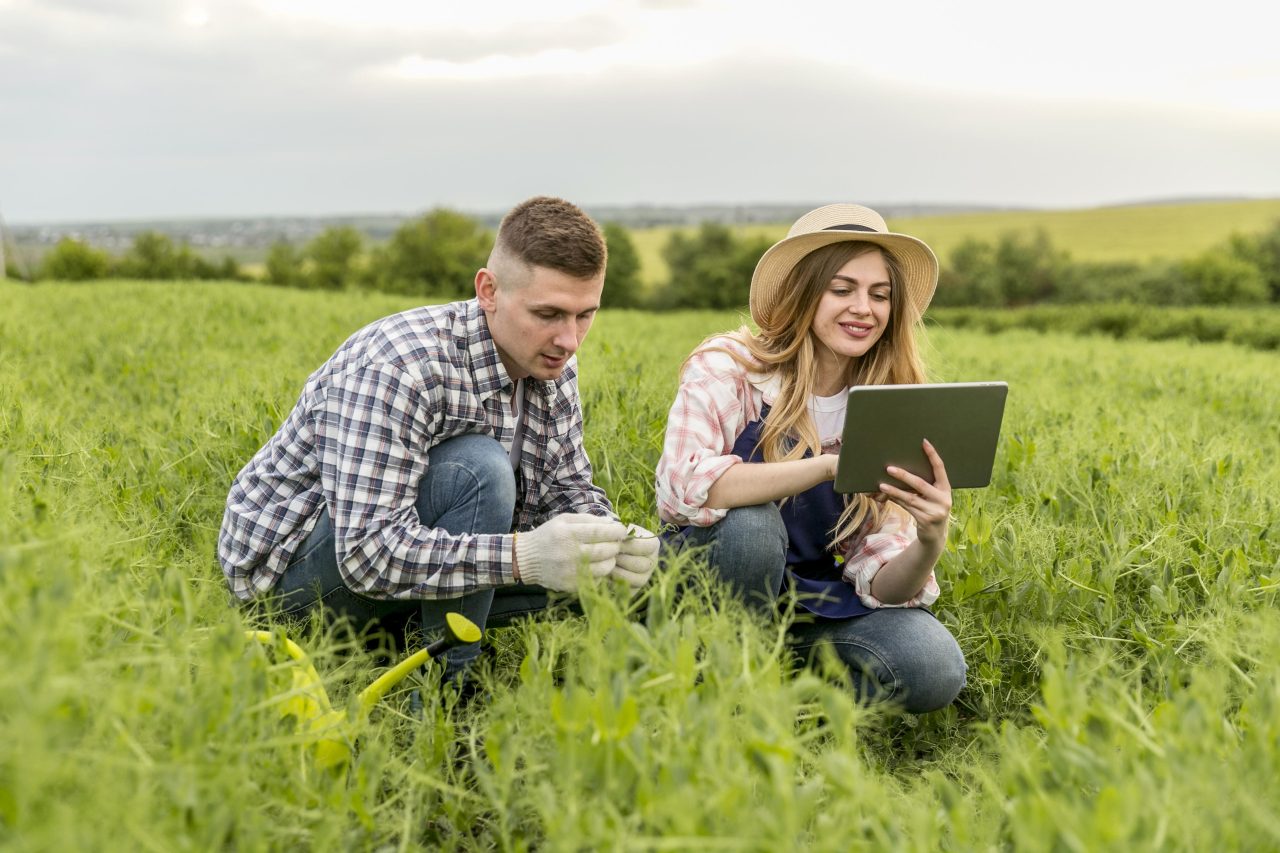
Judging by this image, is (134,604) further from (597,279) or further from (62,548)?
(597,279)

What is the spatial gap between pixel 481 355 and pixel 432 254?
174 ft

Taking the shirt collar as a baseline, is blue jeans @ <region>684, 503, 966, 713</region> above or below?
below

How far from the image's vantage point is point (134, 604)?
5.70 ft

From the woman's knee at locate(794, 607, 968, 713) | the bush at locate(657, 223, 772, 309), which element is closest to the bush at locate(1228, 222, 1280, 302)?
the bush at locate(657, 223, 772, 309)

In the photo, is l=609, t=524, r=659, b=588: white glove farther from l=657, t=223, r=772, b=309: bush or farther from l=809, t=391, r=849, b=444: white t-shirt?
l=657, t=223, r=772, b=309: bush

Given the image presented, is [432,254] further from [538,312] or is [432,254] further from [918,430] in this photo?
[918,430]

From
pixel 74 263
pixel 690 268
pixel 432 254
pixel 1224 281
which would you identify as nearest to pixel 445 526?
pixel 1224 281

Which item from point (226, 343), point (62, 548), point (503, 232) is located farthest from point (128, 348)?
point (62, 548)

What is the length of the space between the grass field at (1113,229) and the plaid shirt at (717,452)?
4473 centimetres

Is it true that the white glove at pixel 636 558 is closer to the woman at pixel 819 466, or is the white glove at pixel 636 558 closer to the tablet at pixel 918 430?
the woman at pixel 819 466

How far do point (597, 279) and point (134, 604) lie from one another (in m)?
1.57

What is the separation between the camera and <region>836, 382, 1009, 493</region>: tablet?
2.61 m

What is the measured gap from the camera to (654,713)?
68.3 inches

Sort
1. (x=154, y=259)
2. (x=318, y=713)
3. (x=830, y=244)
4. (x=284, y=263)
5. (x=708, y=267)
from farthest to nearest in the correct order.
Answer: (x=284, y=263)
(x=708, y=267)
(x=154, y=259)
(x=830, y=244)
(x=318, y=713)
